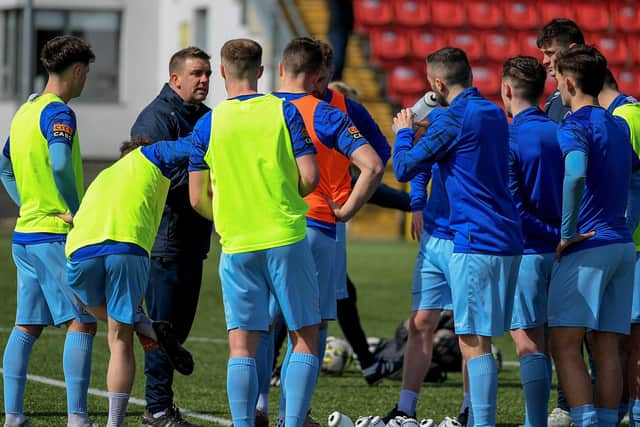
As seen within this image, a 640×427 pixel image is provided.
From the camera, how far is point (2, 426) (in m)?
6.29

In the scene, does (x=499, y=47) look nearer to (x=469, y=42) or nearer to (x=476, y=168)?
(x=469, y=42)

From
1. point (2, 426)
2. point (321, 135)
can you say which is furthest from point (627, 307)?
point (2, 426)

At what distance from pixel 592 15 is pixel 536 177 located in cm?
1779

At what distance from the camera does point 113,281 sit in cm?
575

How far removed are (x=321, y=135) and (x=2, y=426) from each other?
222 cm

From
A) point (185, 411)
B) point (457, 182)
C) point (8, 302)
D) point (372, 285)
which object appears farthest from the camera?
point (372, 285)

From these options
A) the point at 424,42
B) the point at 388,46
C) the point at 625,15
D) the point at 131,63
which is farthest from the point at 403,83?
the point at 131,63

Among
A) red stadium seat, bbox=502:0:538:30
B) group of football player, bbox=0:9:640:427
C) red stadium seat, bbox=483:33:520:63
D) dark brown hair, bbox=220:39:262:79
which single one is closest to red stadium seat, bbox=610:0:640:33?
red stadium seat, bbox=502:0:538:30

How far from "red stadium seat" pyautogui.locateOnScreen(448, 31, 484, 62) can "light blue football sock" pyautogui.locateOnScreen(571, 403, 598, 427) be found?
55.1 feet

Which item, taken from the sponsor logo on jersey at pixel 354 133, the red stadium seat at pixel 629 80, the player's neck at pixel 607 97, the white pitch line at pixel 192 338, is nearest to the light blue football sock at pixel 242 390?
the sponsor logo on jersey at pixel 354 133

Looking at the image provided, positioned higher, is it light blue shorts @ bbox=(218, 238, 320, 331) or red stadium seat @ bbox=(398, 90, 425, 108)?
red stadium seat @ bbox=(398, 90, 425, 108)

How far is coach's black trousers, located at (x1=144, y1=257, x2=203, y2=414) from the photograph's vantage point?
21.6 ft

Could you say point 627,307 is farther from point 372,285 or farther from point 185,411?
point 372,285

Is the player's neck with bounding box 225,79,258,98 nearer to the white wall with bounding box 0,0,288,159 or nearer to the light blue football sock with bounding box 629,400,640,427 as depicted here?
the light blue football sock with bounding box 629,400,640,427
